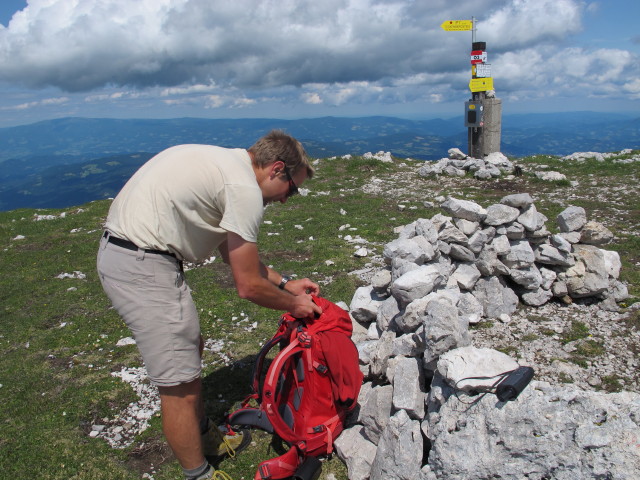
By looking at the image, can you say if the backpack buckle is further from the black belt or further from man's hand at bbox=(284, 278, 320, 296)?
the black belt

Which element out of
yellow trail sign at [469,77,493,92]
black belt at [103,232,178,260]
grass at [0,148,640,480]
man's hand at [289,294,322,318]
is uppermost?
yellow trail sign at [469,77,493,92]

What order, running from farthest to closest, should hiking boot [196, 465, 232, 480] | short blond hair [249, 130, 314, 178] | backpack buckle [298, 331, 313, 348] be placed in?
backpack buckle [298, 331, 313, 348] → hiking boot [196, 465, 232, 480] → short blond hair [249, 130, 314, 178]

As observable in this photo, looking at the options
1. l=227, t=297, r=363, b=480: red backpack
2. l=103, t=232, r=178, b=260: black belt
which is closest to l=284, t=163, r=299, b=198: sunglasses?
l=103, t=232, r=178, b=260: black belt

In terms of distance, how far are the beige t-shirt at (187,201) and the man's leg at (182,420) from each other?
3.82ft

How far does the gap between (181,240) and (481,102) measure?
20.9 meters

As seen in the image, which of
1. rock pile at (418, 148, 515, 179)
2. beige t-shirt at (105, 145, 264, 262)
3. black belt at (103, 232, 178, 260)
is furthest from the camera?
rock pile at (418, 148, 515, 179)

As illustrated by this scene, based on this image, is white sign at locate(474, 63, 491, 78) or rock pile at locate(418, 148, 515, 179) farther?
white sign at locate(474, 63, 491, 78)

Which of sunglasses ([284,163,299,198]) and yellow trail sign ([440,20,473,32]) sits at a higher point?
yellow trail sign ([440,20,473,32])

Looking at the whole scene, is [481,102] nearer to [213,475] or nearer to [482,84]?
[482,84]

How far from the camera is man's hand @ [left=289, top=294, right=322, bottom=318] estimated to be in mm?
3849

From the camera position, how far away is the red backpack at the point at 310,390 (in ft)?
12.7

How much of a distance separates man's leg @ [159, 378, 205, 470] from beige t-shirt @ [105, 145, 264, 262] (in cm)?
116

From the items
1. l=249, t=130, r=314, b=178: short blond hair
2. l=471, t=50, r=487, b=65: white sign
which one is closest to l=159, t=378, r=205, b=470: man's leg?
l=249, t=130, r=314, b=178: short blond hair

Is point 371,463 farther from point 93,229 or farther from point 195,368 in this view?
point 93,229
